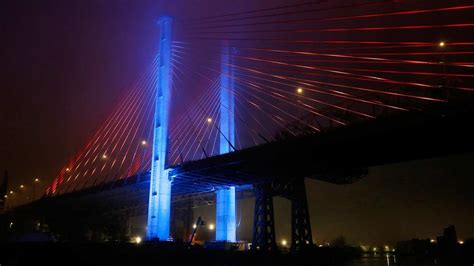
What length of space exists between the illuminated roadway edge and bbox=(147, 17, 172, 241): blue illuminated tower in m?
1.42

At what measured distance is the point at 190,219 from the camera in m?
68.2

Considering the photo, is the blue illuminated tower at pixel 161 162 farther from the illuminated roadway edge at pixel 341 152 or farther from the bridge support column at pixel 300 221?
the bridge support column at pixel 300 221

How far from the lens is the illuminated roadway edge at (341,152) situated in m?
22.5

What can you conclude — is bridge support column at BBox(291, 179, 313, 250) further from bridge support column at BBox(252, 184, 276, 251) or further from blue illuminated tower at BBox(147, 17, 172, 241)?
blue illuminated tower at BBox(147, 17, 172, 241)

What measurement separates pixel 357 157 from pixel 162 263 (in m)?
14.2

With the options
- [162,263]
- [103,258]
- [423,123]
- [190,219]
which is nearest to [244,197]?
[190,219]

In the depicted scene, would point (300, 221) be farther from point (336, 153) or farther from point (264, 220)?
point (336, 153)

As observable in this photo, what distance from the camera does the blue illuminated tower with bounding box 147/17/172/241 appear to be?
32438mm

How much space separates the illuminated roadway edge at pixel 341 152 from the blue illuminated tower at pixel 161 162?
1424 millimetres

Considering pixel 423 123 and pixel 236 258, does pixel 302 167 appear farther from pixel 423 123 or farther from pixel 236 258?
pixel 423 123

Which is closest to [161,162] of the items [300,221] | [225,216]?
[225,216]

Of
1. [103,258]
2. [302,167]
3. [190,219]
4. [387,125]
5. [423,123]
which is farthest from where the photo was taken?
[190,219]

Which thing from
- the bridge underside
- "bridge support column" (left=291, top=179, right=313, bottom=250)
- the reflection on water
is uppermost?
the bridge underside

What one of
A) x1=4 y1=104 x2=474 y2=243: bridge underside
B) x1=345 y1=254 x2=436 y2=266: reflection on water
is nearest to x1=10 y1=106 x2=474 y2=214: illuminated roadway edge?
x1=4 y1=104 x2=474 y2=243: bridge underside
